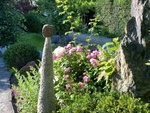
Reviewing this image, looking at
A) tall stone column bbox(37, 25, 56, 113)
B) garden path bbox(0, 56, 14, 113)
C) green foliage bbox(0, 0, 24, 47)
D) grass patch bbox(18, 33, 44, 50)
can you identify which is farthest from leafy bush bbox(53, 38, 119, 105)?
grass patch bbox(18, 33, 44, 50)

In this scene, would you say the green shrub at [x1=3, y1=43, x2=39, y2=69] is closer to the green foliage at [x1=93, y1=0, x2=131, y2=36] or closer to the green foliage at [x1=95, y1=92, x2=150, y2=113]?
the green foliage at [x1=93, y1=0, x2=131, y2=36]

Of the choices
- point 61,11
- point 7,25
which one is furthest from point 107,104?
point 61,11

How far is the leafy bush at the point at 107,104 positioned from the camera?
3.75m

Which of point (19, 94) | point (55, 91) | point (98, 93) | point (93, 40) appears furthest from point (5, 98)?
point (93, 40)

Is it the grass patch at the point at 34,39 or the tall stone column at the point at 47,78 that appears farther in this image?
the grass patch at the point at 34,39

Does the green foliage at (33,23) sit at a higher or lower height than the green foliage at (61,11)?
lower

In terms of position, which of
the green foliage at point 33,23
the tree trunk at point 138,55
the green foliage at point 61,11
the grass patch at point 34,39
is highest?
the tree trunk at point 138,55

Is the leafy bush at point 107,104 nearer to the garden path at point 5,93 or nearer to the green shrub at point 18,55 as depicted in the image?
the garden path at point 5,93

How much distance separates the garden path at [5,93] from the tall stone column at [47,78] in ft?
3.74

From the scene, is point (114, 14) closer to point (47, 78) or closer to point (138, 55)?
point (47, 78)

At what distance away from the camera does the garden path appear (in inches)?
216

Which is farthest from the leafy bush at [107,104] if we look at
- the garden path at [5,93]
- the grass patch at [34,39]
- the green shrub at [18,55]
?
the grass patch at [34,39]

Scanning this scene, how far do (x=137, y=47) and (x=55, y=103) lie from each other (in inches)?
51.9

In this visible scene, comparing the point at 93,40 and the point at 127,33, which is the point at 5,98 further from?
the point at 93,40
